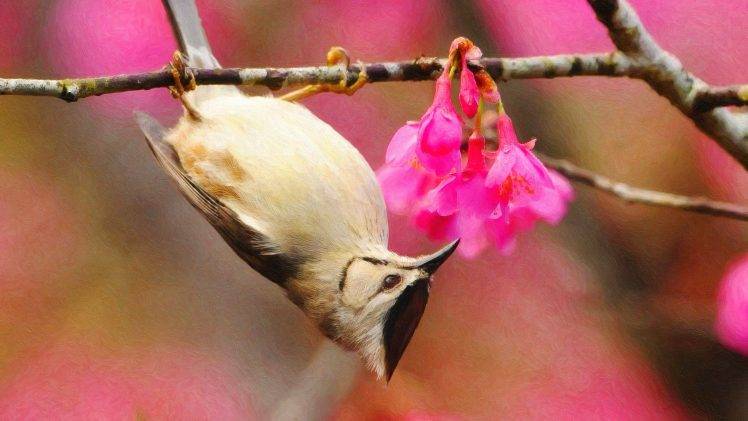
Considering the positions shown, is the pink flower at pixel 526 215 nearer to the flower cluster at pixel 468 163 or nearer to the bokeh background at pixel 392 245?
the flower cluster at pixel 468 163

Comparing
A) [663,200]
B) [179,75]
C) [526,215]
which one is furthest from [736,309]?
[179,75]

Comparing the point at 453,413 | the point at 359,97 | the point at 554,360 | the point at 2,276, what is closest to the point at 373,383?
the point at 453,413

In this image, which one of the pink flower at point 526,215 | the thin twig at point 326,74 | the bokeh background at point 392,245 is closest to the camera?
the thin twig at point 326,74

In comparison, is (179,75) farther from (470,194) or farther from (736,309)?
(736,309)

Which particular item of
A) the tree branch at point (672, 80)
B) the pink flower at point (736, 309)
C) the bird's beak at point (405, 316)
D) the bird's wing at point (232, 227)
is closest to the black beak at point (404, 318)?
the bird's beak at point (405, 316)

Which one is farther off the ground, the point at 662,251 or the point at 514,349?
the point at 662,251

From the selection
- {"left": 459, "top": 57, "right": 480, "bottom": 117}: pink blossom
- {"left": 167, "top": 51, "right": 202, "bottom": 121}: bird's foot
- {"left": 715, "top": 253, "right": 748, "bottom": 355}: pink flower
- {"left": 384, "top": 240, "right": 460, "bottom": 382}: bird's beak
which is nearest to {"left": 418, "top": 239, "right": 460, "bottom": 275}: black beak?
{"left": 384, "top": 240, "right": 460, "bottom": 382}: bird's beak

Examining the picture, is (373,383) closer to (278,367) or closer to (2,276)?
(278,367)
